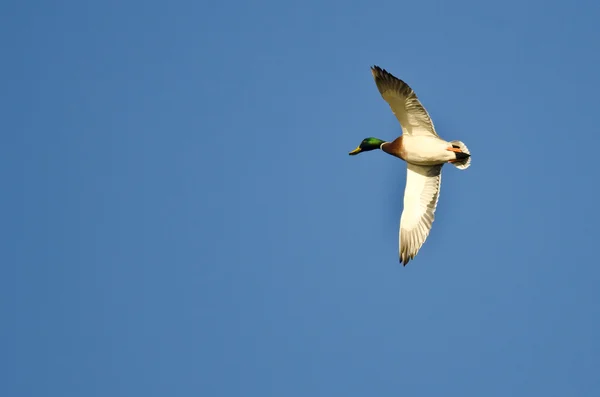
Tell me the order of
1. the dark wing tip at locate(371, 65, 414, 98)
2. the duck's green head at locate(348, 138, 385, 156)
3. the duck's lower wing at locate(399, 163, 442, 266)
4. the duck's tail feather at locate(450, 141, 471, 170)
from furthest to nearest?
1. the duck's green head at locate(348, 138, 385, 156)
2. the duck's lower wing at locate(399, 163, 442, 266)
3. the duck's tail feather at locate(450, 141, 471, 170)
4. the dark wing tip at locate(371, 65, 414, 98)

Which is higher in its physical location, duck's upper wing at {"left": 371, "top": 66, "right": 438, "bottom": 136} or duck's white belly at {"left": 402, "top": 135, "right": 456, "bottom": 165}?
duck's upper wing at {"left": 371, "top": 66, "right": 438, "bottom": 136}

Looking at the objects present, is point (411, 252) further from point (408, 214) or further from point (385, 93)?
point (385, 93)

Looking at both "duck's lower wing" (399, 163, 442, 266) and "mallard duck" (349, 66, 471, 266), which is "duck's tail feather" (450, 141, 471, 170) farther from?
"duck's lower wing" (399, 163, 442, 266)

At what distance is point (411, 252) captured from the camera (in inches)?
670

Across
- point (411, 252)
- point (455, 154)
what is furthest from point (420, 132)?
point (411, 252)

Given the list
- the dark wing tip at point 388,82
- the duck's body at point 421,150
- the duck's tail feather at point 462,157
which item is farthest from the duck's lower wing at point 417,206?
the dark wing tip at point 388,82

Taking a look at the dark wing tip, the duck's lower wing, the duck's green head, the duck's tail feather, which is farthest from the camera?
the duck's green head

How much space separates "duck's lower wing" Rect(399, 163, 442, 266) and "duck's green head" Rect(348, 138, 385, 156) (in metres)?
0.63

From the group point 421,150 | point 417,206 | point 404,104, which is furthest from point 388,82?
point 417,206

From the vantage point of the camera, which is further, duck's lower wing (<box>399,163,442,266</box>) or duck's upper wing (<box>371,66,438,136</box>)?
duck's lower wing (<box>399,163,442,266</box>)

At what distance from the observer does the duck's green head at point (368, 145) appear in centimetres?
1728

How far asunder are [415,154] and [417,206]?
1109mm

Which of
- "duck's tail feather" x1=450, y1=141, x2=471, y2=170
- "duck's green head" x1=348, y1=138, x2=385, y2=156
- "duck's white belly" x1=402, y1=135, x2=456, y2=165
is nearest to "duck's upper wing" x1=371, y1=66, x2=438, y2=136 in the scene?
"duck's white belly" x1=402, y1=135, x2=456, y2=165

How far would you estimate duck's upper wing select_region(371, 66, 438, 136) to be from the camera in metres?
15.4
